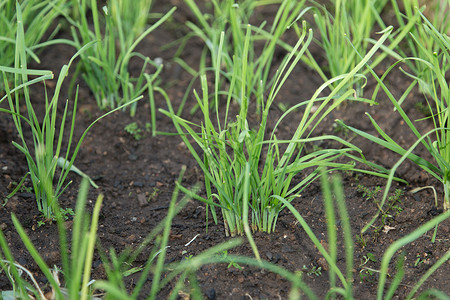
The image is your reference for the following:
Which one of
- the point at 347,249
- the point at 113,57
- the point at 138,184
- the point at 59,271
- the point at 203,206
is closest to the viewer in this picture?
the point at 347,249

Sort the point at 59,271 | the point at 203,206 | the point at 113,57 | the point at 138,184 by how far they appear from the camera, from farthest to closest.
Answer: the point at 113,57 < the point at 138,184 < the point at 203,206 < the point at 59,271

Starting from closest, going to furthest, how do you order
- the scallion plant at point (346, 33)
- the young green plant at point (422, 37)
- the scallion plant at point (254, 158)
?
the scallion plant at point (254, 158), the young green plant at point (422, 37), the scallion plant at point (346, 33)

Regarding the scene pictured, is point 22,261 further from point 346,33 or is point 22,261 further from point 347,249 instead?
point 346,33

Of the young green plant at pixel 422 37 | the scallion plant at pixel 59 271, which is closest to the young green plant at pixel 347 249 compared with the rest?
the scallion plant at pixel 59 271

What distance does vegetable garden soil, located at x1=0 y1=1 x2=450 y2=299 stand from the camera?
1571mm

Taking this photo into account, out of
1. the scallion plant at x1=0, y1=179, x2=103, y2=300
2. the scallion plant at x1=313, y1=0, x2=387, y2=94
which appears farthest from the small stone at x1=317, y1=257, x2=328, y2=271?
the scallion plant at x1=313, y1=0, x2=387, y2=94

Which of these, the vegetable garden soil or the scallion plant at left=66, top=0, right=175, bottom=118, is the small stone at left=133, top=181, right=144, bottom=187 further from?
the scallion plant at left=66, top=0, right=175, bottom=118

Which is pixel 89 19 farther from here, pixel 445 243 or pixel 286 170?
pixel 445 243

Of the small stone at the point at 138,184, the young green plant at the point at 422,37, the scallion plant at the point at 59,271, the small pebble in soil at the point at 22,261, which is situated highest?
the young green plant at the point at 422,37

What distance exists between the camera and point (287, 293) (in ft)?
4.99

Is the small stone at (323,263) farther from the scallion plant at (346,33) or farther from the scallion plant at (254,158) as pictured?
the scallion plant at (346,33)

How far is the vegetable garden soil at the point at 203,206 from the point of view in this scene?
1571 millimetres

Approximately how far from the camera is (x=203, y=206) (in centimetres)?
190

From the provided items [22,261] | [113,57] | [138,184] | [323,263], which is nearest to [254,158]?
[323,263]
